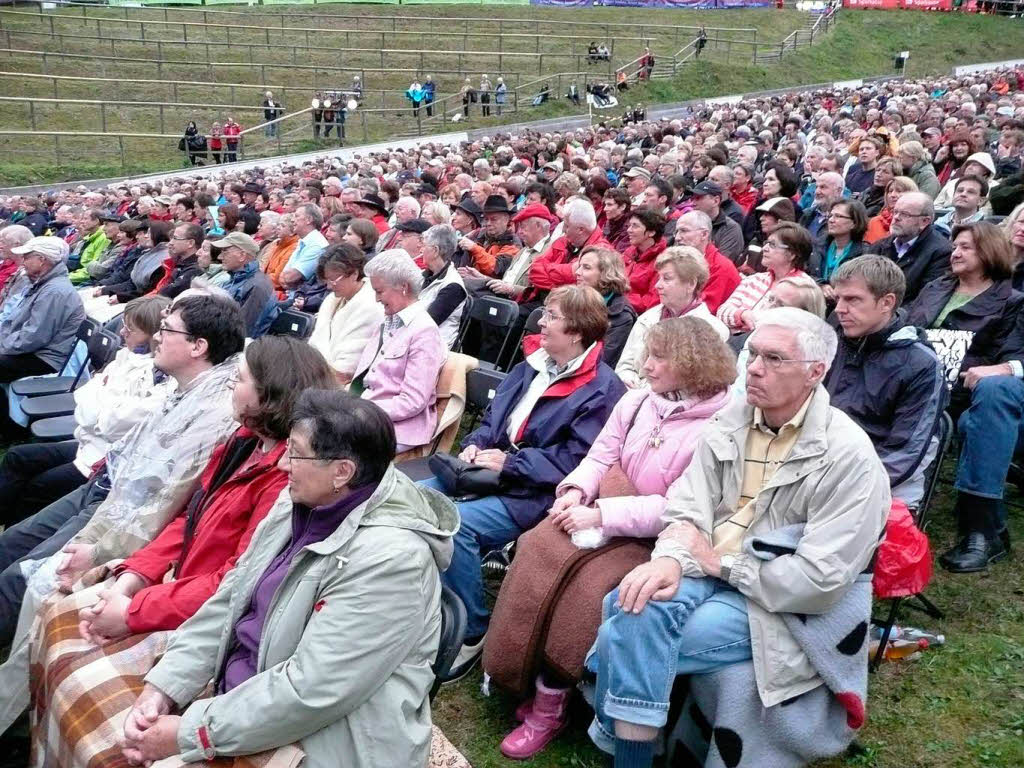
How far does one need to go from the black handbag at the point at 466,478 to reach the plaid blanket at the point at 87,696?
4.19 feet

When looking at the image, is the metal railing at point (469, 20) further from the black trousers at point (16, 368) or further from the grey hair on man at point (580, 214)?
the black trousers at point (16, 368)

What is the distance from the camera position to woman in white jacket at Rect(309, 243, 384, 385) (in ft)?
19.8

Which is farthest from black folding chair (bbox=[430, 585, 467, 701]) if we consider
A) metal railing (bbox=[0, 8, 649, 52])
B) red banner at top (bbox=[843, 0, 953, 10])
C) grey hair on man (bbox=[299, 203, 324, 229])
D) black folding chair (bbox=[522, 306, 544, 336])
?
red banner at top (bbox=[843, 0, 953, 10])

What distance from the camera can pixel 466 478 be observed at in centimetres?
430

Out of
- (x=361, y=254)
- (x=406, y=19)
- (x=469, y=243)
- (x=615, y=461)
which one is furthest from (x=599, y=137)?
(x=406, y=19)

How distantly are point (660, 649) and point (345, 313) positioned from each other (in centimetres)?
382

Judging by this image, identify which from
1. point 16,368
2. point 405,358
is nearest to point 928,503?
point 405,358

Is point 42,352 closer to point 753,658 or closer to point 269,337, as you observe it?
point 269,337

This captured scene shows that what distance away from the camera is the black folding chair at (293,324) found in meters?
7.11

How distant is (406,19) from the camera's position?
44.1 m

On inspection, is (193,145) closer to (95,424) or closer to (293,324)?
(293,324)

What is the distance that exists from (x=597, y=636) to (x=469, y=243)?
18.5 feet

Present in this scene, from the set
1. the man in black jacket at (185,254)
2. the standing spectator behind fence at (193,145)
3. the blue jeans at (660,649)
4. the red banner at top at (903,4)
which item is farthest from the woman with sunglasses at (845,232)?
the red banner at top at (903,4)

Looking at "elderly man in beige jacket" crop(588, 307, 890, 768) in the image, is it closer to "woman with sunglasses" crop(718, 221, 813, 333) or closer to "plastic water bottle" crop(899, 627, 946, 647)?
"plastic water bottle" crop(899, 627, 946, 647)
